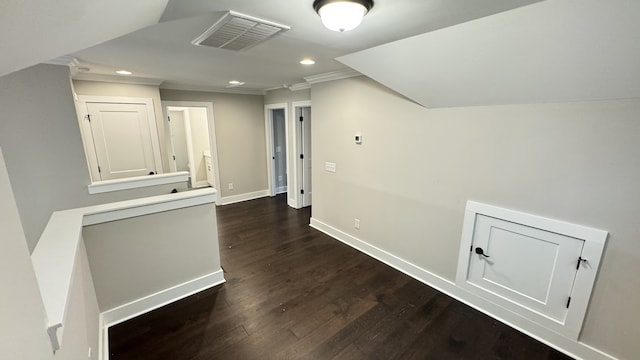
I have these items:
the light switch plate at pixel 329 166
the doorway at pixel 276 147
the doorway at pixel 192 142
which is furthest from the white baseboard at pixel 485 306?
the doorway at pixel 192 142

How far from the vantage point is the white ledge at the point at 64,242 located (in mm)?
945

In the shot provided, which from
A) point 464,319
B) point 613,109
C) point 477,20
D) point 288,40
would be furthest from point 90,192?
point 613,109

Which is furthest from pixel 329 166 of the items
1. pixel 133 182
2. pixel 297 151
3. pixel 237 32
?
pixel 133 182

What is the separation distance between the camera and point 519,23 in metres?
1.37

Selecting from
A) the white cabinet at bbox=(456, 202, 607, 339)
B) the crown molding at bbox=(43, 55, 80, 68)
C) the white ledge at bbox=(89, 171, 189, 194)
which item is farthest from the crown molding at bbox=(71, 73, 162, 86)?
the white cabinet at bbox=(456, 202, 607, 339)

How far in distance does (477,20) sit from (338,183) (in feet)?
8.24

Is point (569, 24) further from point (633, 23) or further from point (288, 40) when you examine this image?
point (288, 40)

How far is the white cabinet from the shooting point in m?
1.84

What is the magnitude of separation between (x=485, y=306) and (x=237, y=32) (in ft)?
9.92

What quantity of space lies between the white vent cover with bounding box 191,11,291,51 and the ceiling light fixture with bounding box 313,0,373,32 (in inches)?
16.3

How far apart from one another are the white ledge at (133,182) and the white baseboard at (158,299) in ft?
4.42

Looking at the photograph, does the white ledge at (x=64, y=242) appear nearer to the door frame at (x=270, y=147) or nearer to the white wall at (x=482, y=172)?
the white wall at (x=482, y=172)

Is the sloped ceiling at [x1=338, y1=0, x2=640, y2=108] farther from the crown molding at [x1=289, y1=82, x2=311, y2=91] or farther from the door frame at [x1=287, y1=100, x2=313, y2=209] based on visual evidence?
the door frame at [x1=287, y1=100, x2=313, y2=209]

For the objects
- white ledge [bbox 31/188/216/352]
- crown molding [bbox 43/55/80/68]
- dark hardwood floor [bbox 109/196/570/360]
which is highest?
crown molding [bbox 43/55/80/68]
